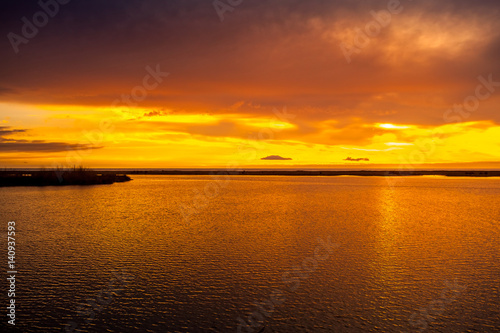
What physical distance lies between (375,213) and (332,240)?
712 inches

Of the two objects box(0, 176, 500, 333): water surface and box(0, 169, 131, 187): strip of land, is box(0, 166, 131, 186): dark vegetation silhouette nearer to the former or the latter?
box(0, 169, 131, 187): strip of land

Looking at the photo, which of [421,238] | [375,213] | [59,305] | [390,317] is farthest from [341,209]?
[59,305]

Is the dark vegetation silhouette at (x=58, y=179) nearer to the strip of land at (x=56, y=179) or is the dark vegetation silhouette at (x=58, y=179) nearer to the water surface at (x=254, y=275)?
the strip of land at (x=56, y=179)

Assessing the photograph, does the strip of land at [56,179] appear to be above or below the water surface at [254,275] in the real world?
above

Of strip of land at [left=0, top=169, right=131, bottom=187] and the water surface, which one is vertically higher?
strip of land at [left=0, top=169, right=131, bottom=187]

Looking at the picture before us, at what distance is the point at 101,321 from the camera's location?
551 inches

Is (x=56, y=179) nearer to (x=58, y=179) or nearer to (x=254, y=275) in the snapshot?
(x=58, y=179)

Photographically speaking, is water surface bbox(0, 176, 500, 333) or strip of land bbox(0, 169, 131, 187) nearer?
water surface bbox(0, 176, 500, 333)

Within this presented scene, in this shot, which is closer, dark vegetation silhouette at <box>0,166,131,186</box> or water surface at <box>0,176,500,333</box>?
water surface at <box>0,176,500,333</box>

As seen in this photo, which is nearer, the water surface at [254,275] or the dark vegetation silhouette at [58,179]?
the water surface at [254,275]

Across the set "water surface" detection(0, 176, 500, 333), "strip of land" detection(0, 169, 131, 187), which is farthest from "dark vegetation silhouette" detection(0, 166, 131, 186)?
"water surface" detection(0, 176, 500, 333)

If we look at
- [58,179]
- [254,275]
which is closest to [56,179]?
[58,179]

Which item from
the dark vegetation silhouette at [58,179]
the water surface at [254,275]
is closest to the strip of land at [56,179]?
the dark vegetation silhouette at [58,179]

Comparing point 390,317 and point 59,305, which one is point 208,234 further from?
point 390,317
